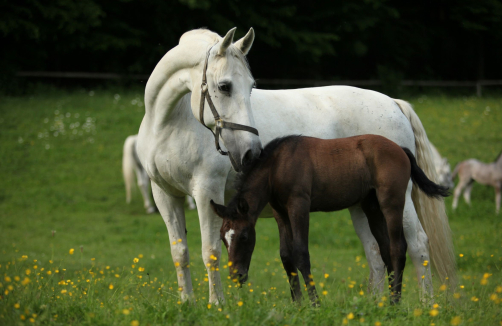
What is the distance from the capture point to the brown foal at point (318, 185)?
3.55m

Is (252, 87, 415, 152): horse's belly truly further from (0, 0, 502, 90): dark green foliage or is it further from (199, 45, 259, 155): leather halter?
(0, 0, 502, 90): dark green foliage

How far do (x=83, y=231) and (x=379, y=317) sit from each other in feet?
29.6

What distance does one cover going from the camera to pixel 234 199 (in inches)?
135

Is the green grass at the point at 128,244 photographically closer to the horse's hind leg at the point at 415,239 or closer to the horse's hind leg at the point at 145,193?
the horse's hind leg at the point at 145,193

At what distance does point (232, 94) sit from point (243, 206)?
2.77 ft

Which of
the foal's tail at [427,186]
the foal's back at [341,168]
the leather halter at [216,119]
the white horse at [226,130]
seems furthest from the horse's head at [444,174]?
the leather halter at [216,119]

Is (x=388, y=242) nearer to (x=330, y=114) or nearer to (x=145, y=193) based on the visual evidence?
(x=330, y=114)

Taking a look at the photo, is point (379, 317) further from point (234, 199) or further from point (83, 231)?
point (83, 231)

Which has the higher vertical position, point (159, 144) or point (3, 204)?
point (159, 144)

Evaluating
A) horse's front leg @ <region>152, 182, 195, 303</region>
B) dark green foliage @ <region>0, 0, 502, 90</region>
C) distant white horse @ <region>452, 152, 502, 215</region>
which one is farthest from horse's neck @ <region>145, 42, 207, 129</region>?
dark green foliage @ <region>0, 0, 502, 90</region>

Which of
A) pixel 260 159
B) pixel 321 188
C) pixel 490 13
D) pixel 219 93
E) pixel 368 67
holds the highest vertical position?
pixel 219 93

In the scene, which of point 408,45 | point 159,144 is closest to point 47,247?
point 159,144

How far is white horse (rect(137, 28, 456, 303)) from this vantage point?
3615 mm

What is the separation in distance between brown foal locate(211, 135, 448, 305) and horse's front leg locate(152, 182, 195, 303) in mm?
933
